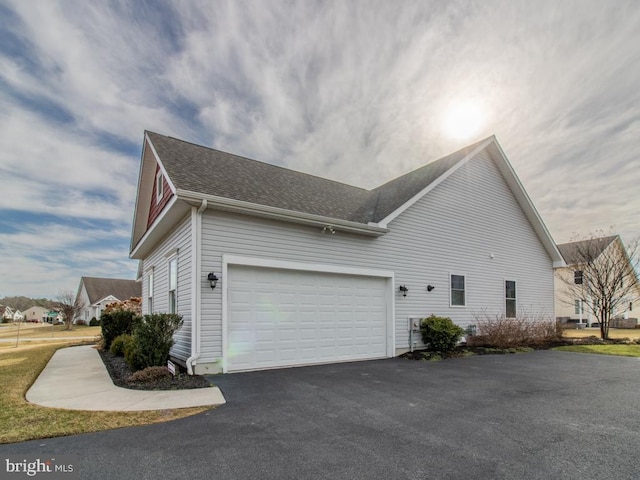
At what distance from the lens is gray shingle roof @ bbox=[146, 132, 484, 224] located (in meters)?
8.93

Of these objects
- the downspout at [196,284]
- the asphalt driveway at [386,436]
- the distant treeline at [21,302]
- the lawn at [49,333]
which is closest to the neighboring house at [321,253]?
the downspout at [196,284]

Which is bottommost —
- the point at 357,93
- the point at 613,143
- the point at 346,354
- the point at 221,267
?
the point at 346,354

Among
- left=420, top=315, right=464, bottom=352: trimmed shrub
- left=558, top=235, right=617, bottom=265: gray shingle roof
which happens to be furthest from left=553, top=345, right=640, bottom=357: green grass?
left=558, top=235, right=617, bottom=265: gray shingle roof

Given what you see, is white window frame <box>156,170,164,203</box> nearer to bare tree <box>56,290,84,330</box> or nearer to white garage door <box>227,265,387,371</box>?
white garage door <box>227,265,387,371</box>

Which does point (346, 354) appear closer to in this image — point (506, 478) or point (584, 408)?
point (584, 408)

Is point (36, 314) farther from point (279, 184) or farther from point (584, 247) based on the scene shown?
point (584, 247)

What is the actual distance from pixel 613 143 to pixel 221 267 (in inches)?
557

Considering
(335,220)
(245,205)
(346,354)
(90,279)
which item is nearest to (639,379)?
(346,354)

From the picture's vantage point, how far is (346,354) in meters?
9.80

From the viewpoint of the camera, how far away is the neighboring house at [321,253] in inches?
318

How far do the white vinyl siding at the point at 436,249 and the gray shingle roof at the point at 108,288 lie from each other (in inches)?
1860

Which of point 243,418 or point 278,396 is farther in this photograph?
point 278,396

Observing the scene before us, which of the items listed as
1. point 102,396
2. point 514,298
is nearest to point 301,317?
point 102,396

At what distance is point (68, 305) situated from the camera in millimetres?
40438
